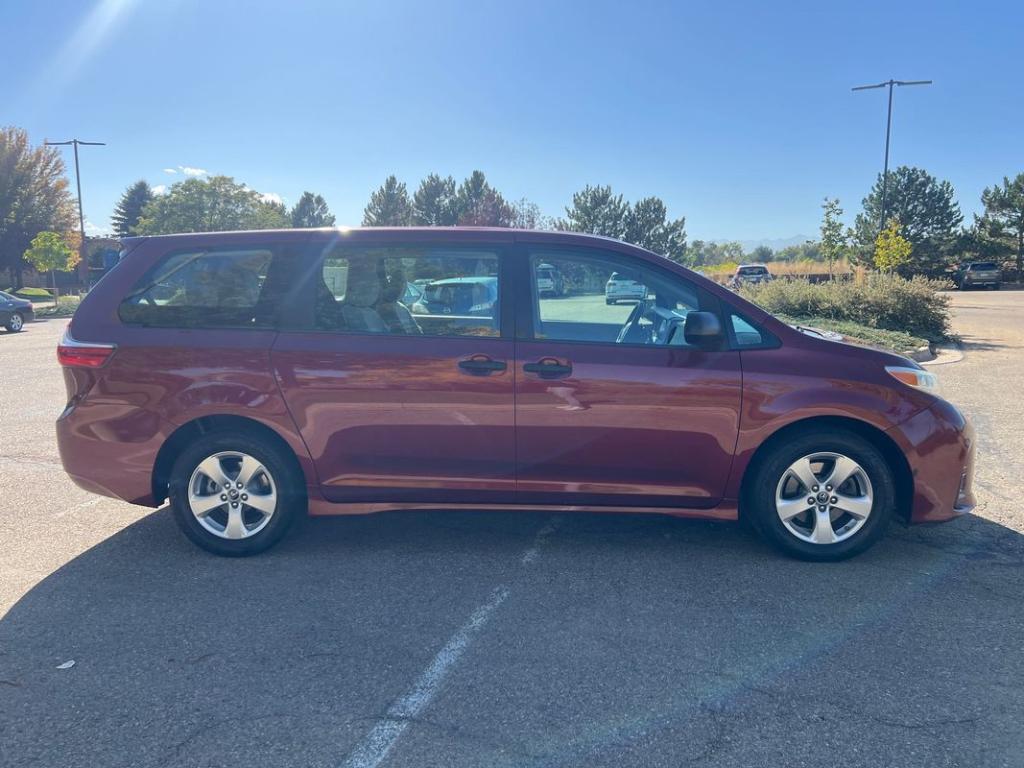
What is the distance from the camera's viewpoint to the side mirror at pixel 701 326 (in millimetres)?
3869

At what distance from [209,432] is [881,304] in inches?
561

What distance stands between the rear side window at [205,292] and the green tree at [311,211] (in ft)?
292

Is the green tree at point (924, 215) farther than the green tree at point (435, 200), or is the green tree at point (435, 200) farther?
the green tree at point (435, 200)

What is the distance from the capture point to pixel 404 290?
167 inches

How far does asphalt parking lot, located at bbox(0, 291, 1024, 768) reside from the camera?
2.60 meters

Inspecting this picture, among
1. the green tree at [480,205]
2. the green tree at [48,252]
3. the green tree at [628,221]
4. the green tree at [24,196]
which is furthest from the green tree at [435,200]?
the green tree at [48,252]

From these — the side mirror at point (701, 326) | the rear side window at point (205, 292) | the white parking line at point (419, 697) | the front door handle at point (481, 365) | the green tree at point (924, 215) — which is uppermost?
the green tree at point (924, 215)

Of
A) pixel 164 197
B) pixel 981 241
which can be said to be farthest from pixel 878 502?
pixel 164 197

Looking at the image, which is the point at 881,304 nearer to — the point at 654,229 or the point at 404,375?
the point at 404,375

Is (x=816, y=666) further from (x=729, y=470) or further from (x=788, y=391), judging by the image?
(x=788, y=391)

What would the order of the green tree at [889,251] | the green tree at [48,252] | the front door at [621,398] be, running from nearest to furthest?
the front door at [621,398] → the green tree at [889,251] → the green tree at [48,252]

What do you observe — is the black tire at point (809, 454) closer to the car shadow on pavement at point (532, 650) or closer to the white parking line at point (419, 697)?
the car shadow on pavement at point (532, 650)

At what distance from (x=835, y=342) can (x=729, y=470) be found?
3.06 feet

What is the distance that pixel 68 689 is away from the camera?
294cm
